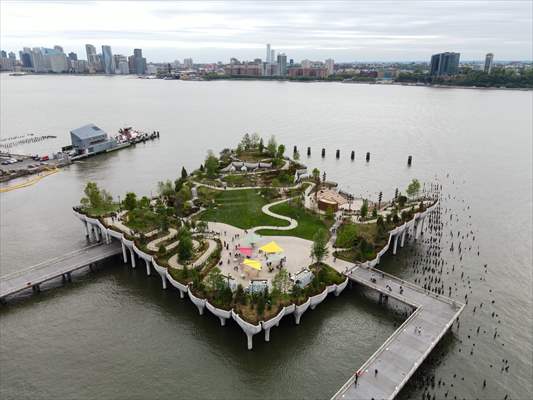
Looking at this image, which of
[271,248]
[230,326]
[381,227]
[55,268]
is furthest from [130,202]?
[381,227]

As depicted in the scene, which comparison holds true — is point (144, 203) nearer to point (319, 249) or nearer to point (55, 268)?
point (55, 268)

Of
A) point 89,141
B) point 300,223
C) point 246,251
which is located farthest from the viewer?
point 89,141

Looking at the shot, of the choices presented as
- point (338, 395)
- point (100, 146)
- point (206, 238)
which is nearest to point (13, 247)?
point (206, 238)

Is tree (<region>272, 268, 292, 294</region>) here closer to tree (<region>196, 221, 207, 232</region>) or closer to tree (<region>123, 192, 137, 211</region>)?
tree (<region>196, 221, 207, 232</region>)

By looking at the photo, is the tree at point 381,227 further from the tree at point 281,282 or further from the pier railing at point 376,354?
the tree at point 281,282

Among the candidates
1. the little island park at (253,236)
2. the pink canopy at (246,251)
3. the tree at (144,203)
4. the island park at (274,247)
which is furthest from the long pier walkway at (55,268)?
the pink canopy at (246,251)

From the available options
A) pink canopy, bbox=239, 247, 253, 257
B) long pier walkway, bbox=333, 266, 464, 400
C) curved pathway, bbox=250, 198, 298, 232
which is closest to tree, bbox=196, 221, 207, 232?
curved pathway, bbox=250, 198, 298, 232
